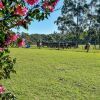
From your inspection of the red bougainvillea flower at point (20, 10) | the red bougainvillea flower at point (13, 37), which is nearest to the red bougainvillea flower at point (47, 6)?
the red bougainvillea flower at point (20, 10)

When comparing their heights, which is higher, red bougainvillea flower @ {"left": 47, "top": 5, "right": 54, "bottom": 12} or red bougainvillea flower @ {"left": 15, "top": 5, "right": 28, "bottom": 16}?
red bougainvillea flower @ {"left": 47, "top": 5, "right": 54, "bottom": 12}

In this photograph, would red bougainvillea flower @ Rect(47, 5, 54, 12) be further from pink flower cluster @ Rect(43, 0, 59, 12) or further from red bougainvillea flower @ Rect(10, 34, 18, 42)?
red bougainvillea flower @ Rect(10, 34, 18, 42)

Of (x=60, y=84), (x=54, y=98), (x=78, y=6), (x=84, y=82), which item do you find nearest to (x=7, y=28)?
(x=54, y=98)

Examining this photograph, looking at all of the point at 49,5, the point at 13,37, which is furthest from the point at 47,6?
the point at 13,37

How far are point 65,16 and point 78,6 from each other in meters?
4.09

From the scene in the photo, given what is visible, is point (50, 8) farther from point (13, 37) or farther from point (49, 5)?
point (13, 37)

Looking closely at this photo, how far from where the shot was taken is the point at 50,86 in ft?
40.6

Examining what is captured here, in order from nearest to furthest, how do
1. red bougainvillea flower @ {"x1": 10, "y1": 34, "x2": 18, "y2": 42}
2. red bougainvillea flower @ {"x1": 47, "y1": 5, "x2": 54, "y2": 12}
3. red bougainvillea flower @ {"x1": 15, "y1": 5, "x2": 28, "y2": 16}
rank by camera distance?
red bougainvillea flower @ {"x1": 15, "y1": 5, "x2": 28, "y2": 16}, red bougainvillea flower @ {"x1": 10, "y1": 34, "x2": 18, "y2": 42}, red bougainvillea flower @ {"x1": 47, "y1": 5, "x2": 54, "y2": 12}

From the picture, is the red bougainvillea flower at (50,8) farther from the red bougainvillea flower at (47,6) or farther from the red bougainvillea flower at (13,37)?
the red bougainvillea flower at (13,37)

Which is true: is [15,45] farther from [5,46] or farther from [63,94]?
[63,94]

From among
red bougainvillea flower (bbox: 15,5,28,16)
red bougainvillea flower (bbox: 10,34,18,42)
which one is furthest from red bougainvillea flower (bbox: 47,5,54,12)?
red bougainvillea flower (bbox: 10,34,18,42)

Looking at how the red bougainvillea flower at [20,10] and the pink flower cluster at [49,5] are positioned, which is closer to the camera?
the red bougainvillea flower at [20,10]

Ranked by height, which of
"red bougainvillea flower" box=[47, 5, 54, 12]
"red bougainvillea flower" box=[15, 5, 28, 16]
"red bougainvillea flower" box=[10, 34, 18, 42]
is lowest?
"red bougainvillea flower" box=[10, 34, 18, 42]

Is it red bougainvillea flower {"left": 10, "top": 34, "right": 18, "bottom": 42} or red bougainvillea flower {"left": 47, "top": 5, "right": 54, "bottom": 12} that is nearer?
red bougainvillea flower {"left": 10, "top": 34, "right": 18, "bottom": 42}
